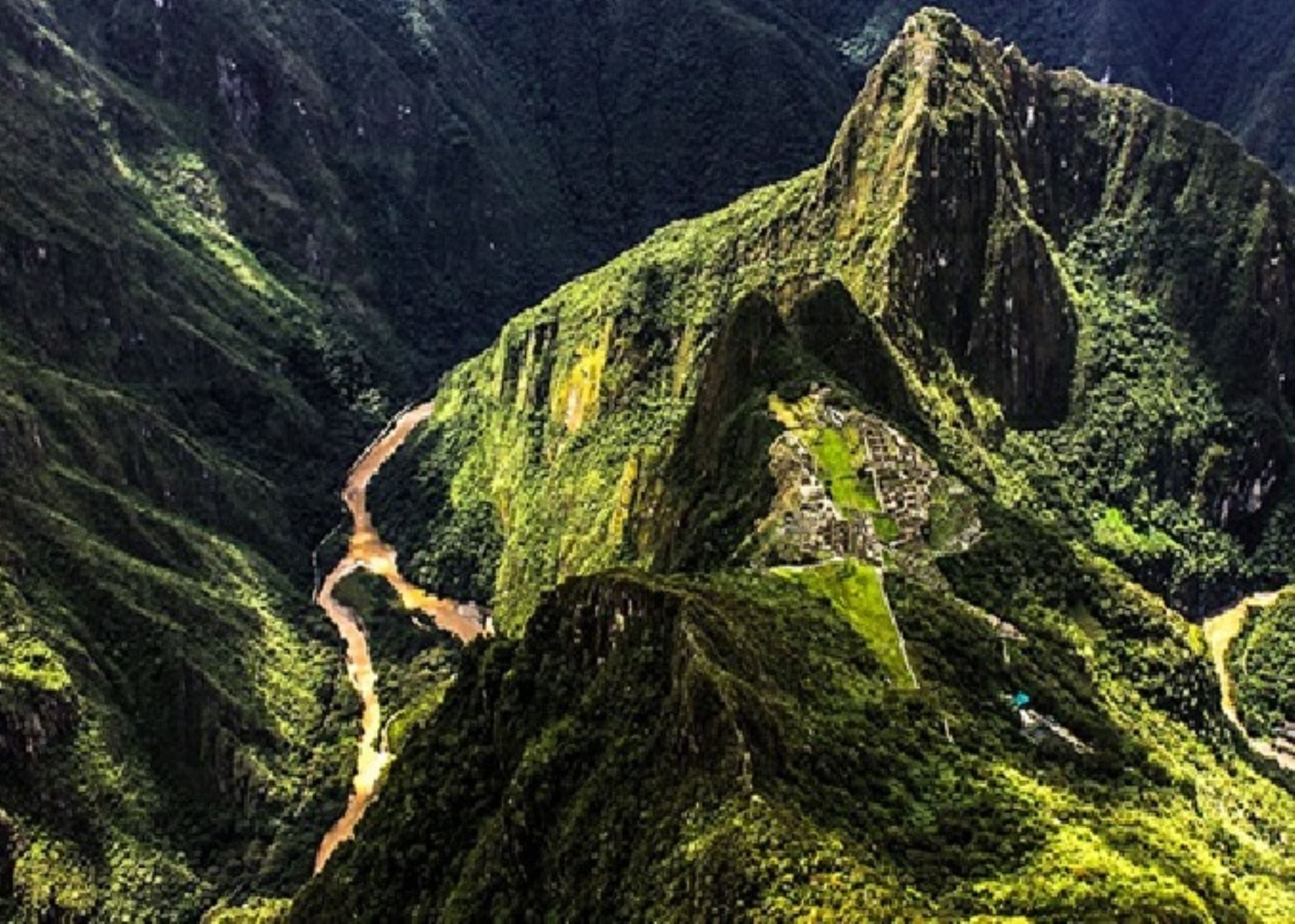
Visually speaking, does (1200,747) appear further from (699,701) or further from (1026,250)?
(1026,250)

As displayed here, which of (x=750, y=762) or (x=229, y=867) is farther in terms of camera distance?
(x=229, y=867)

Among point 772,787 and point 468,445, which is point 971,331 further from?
point 772,787

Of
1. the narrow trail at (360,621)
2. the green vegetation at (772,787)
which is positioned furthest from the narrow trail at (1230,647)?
the narrow trail at (360,621)

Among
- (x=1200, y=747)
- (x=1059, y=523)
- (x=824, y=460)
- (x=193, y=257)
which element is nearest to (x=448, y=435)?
(x=193, y=257)

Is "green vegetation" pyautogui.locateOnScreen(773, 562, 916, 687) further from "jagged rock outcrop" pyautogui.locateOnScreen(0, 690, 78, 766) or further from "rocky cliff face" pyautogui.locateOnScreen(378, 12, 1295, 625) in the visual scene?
"jagged rock outcrop" pyautogui.locateOnScreen(0, 690, 78, 766)

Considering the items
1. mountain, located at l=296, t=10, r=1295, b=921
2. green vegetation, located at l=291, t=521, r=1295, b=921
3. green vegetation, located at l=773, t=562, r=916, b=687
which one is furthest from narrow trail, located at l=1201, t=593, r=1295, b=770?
green vegetation, located at l=773, t=562, r=916, b=687

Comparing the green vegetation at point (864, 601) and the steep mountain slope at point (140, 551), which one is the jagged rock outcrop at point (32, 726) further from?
the green vegetation at point (864, 601)

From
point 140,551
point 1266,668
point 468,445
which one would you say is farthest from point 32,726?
point 1266,668
